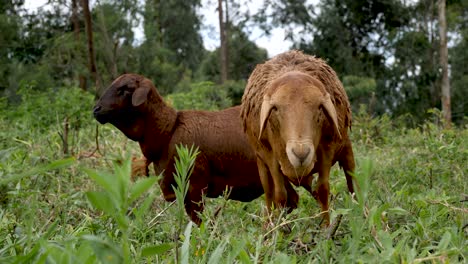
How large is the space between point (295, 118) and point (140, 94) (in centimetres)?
248

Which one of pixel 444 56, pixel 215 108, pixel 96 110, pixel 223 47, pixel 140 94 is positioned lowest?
pixel 215 108

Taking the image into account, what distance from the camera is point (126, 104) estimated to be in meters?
5.42

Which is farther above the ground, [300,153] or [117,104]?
[117,104]

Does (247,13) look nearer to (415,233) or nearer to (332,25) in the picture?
(332,25)

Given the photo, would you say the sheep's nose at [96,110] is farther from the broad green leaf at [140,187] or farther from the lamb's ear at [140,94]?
the broad green leaf at [140,187]

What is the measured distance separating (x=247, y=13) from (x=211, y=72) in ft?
16.5

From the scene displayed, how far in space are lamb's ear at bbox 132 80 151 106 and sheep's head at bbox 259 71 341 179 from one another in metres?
2.03

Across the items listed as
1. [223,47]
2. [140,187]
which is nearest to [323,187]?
[140,187]

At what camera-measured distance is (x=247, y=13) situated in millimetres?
31875

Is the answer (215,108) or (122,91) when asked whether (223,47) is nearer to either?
(215,108)

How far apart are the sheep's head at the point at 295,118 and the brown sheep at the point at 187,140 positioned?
187cm

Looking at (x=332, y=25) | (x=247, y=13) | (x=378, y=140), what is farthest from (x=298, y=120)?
(x=247, y=13)

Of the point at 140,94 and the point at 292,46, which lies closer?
the point at 140,94

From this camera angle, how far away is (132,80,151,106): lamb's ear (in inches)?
212
